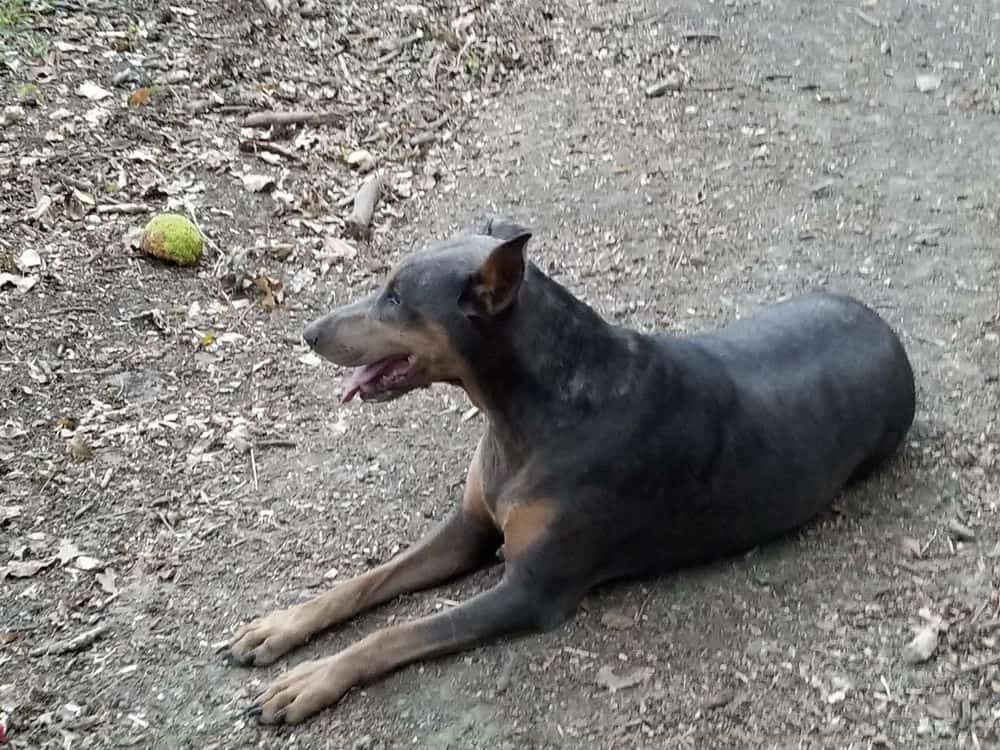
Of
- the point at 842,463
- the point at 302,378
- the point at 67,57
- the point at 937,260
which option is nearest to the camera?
Answer: the point at 842,463

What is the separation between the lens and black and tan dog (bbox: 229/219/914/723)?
432 cm

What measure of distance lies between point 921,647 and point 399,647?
186 cm

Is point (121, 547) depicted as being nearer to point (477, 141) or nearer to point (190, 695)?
point (190, 695)

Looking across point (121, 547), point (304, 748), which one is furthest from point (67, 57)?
point (304, 748)

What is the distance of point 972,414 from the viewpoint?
5.59 m

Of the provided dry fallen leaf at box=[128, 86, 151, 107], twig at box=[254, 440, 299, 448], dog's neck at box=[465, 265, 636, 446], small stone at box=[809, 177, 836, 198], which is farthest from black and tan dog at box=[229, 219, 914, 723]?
dry fallen leaf at box=[128, 86, 151, 107]

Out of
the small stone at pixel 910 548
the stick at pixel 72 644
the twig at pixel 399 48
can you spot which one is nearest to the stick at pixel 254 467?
the stick at pixel 72 644

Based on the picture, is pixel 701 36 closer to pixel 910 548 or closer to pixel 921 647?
pixel 910 548

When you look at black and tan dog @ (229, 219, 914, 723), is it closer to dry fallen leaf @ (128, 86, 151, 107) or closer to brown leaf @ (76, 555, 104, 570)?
brown leaf @ (76, 555, 104, 570)

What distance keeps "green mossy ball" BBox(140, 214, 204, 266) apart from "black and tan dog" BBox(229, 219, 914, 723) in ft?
9.27

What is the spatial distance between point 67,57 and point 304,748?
19.8 feet

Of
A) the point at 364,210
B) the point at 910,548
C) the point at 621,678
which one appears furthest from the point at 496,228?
the point at 364,210

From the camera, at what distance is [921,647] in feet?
14.3

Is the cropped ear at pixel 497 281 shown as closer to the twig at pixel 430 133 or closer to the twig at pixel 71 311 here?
the twig at pixel 71 311
